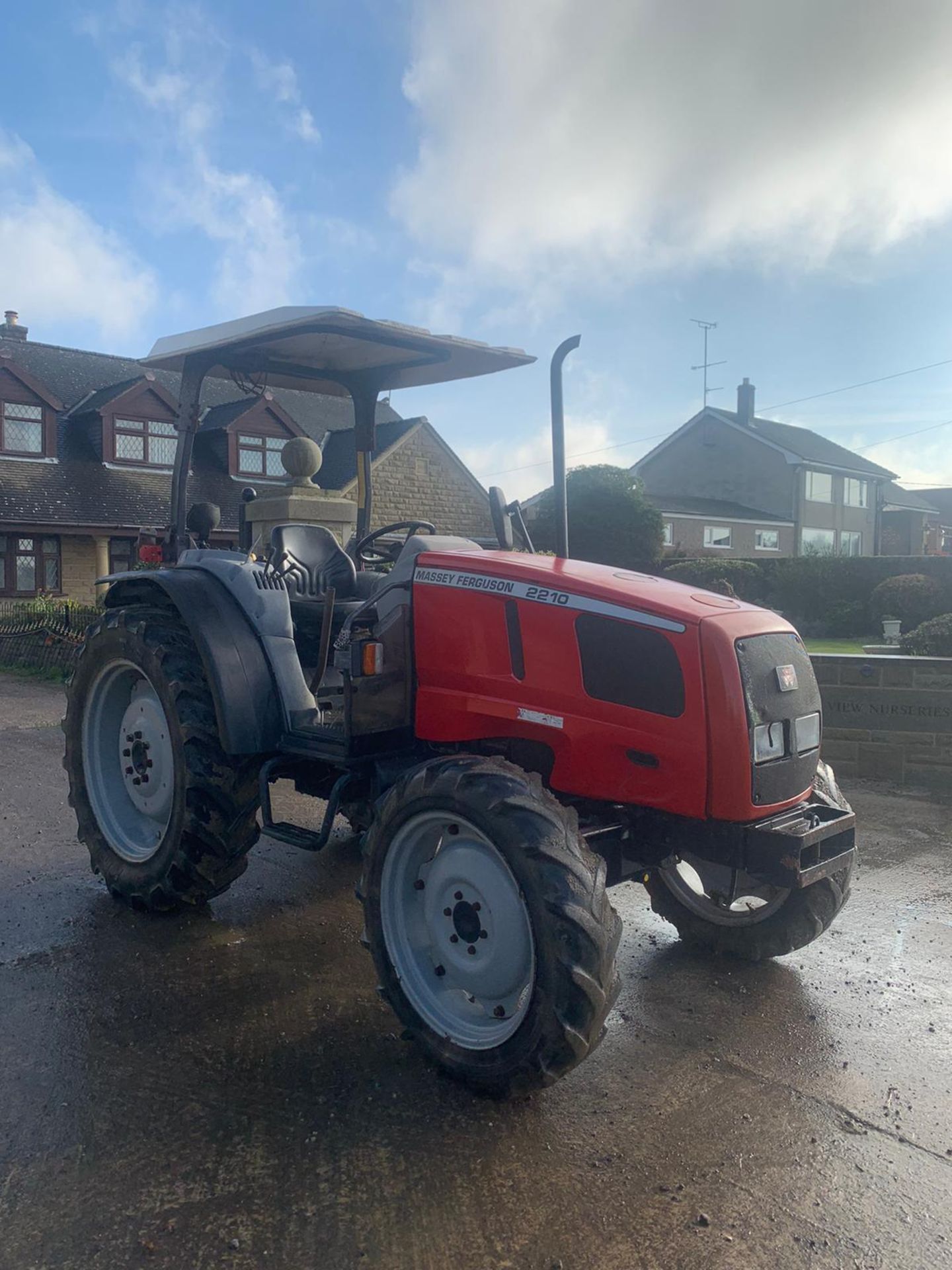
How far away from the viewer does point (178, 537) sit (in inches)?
195

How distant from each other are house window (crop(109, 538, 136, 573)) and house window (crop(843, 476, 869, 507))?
Result: 106ft

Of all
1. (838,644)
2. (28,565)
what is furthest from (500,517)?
(28,565)

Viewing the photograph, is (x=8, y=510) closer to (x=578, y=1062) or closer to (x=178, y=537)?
(x=178, y=537)

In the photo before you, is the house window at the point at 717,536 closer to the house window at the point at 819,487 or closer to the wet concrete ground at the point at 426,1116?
the house window at the point at 819,487

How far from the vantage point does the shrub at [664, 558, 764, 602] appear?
2628 centimetres

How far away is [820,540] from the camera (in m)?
43.3

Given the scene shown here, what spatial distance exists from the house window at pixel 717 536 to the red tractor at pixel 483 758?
35078 mm

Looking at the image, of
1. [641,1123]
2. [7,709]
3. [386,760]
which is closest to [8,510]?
[7,709]

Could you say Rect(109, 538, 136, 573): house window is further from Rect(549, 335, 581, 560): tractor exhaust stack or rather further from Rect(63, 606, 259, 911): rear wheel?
Rect(549, 335, 581, 560): tractor exhaust stack

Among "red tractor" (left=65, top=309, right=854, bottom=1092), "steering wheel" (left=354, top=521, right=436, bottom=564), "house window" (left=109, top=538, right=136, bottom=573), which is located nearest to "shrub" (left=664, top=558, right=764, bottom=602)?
"house window" (left=109, top=538, right=136, bottom=573)

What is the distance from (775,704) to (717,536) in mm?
36908

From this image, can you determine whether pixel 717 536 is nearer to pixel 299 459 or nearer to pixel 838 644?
pixel 838 644

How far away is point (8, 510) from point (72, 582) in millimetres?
2244

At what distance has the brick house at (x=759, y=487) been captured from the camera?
130 ft
